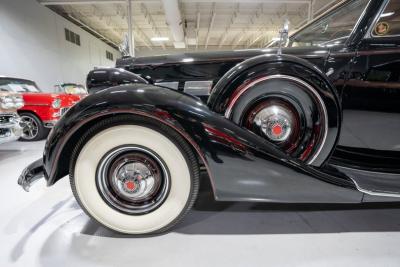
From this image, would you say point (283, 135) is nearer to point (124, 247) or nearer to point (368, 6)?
point (368, 6)

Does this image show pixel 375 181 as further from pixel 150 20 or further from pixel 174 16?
pixel 150 20

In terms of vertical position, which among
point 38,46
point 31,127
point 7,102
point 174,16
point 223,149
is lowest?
point 31,127

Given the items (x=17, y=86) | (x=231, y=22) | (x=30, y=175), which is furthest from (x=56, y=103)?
(x=231, y=22)

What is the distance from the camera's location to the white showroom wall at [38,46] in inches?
313

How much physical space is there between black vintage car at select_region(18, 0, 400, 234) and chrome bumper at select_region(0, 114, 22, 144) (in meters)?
2.46

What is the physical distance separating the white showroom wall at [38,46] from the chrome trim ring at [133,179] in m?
8.29

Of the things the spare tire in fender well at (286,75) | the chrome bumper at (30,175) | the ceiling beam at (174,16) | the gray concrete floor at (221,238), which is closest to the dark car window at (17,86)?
the gray concrete floor at (221,238)

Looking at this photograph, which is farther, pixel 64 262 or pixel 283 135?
pixel 283 135

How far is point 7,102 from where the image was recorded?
3.73 m

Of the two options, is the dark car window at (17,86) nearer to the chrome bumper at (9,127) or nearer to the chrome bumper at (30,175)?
the chrome bumper at (9,127)

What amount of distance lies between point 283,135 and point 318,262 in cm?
78

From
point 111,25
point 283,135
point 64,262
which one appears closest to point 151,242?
point 64,262

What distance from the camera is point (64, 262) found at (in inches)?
54.5

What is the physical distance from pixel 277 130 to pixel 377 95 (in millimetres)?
703
